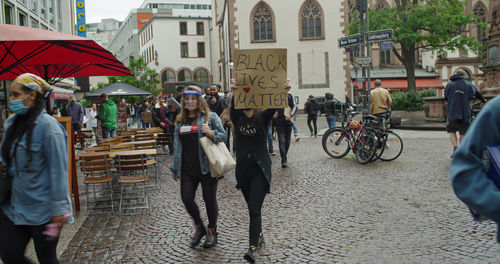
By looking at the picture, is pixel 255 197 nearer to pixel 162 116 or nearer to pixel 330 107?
pixel 162 116

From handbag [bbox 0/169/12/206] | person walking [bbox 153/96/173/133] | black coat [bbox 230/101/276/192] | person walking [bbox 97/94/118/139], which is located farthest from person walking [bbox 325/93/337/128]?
handbag [bbox 0/169/12/206]

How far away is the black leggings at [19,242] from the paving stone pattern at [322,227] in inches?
63.1

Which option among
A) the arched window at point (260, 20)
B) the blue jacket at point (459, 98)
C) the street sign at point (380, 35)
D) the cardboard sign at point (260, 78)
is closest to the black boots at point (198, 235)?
the cardboard sign at point (260, 78)

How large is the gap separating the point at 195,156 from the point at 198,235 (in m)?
0.81

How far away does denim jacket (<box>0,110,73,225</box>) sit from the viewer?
9.32ft

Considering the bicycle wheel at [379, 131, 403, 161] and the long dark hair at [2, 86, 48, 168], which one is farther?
the bicycle wheel at [379, 131, 403, 161]

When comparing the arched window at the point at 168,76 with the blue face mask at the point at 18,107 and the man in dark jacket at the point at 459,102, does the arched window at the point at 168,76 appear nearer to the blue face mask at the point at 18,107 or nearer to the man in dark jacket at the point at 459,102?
the man in dark jacket at the point at 459,102

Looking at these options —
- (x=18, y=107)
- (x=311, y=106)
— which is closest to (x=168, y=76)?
(x=311, y=106)

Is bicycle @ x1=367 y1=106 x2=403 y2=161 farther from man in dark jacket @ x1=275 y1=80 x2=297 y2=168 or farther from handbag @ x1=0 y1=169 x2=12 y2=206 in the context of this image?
handbag @ x1=0 y1=169 x2=12 y2=206

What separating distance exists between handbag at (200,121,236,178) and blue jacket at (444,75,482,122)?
20.8 ft

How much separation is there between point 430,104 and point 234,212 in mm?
15110

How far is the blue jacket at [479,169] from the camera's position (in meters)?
1.73

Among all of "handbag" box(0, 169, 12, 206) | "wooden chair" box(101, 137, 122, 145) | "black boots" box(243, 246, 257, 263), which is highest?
"handbag" box(0, 169, 12, 206)

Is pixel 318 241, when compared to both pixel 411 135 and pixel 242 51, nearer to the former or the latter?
pixel 242 51
